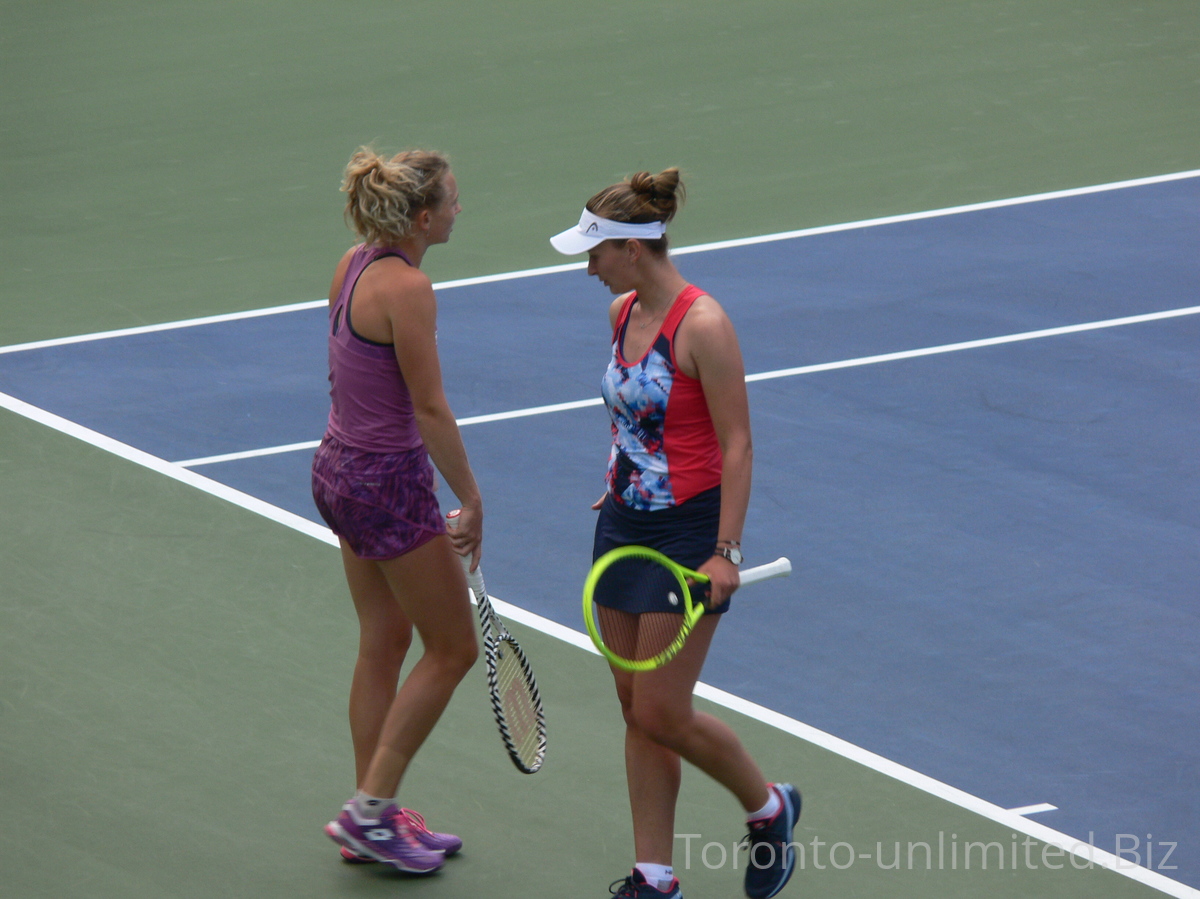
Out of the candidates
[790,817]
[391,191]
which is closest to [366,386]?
[391,191]

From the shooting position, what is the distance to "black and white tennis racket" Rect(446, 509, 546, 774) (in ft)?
18.1

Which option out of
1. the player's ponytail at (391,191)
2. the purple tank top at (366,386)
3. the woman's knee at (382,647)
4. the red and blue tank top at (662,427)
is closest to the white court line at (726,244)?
the woman's knee at (382,647)

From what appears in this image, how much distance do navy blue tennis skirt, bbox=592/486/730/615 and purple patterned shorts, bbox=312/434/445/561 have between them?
0.61 meters

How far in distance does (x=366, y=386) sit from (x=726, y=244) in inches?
310

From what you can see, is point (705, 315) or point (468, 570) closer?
point (705, 315)

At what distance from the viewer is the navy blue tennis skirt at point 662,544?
5.19m

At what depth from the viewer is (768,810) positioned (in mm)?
5469

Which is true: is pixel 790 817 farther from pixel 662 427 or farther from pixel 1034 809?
pixel 662 427

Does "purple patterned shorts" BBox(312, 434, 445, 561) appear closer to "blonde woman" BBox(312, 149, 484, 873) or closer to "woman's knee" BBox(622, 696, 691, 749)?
"blonde woman" BBox(312, 149, 484, 873)

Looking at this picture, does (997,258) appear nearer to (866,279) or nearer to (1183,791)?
(866,279)

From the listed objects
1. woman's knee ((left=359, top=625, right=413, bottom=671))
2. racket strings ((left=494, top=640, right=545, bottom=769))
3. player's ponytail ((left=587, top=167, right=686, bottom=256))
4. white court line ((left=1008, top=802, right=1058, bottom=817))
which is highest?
player's ponytail ((left=587, top=167, right=686, bottom=256))

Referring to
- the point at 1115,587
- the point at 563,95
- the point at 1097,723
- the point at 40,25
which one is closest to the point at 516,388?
the point at 1115,587

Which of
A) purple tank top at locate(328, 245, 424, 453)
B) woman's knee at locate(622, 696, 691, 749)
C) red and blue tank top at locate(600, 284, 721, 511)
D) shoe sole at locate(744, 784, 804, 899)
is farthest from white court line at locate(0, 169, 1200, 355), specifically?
woman's knee at locate(622, 696, 691, 749)

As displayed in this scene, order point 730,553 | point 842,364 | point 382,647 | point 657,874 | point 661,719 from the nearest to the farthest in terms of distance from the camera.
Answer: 1. point 730,553
2. point 661,719
3. point 657,874
4. point 382,647
5. point 842,364
